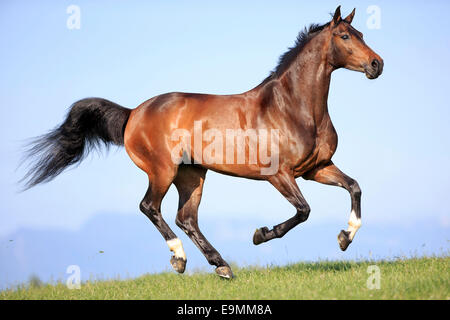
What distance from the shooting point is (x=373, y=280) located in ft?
18.0

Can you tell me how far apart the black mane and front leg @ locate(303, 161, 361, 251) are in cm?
132

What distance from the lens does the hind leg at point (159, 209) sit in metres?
6.70

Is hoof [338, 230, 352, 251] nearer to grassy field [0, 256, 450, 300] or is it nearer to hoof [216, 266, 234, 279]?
grassy field [0, 256, 450, 300]

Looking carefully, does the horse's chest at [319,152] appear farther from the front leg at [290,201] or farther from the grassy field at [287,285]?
the grassy field at [287,285]

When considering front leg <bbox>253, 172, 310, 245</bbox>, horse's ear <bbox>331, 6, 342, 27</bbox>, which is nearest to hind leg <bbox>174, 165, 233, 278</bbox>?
front leg <bbox>253, 172, 310, 245</bbox>

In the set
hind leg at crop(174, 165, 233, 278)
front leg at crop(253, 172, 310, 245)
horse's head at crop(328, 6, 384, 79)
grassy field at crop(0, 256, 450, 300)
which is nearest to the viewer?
grassy field at crop(0, 256, 450, 300)

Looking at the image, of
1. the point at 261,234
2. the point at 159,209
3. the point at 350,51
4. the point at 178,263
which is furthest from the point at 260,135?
the point at 178,263

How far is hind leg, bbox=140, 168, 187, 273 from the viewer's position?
670 cm

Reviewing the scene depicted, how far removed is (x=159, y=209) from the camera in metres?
6.80

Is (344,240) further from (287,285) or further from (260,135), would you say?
(260,135)

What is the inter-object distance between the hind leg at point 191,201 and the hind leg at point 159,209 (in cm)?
27
